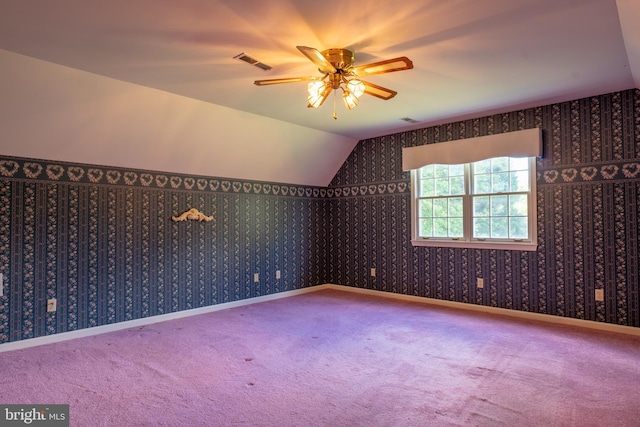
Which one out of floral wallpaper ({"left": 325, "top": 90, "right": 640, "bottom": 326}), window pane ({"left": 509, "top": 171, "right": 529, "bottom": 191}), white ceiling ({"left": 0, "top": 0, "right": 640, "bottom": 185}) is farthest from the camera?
window pane ({"left": 509, "top": 171, "right": 529, "bottom": 191})

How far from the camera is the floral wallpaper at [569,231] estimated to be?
3908 mm

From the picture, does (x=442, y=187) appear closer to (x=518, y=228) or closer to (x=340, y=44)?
(x=518, y=228)

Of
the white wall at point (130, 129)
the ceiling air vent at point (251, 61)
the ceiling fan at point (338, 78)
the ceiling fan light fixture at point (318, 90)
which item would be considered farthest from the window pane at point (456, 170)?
the ceiling air vent at point (251, 61)

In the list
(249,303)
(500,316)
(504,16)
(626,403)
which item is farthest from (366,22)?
(249,303)

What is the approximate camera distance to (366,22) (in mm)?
Result: 2449

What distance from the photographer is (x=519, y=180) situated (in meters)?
4.61

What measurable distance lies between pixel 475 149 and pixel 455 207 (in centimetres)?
83

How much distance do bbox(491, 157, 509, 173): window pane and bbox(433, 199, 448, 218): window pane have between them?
0.76 metres

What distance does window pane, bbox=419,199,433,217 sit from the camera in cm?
541

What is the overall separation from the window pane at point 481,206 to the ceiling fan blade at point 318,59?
307 centimetres

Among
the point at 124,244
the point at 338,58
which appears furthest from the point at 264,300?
the point at 338,58

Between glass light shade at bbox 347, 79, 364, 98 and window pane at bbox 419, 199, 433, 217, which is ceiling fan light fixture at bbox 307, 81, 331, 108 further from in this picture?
window pane at bbox 419, 199, 433, 217

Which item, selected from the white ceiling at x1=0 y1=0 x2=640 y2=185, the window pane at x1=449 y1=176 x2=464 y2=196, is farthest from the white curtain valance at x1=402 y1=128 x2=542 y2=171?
the white ceiling at x1=0 y1=0 x2=640 y2=185

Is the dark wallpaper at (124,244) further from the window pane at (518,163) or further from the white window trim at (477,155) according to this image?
the window pane at (518,163)
